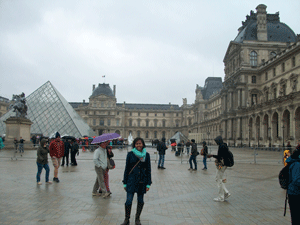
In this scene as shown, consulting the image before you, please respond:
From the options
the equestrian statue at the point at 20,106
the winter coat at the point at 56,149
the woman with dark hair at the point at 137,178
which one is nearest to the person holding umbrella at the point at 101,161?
the woman with dark hair at the point at 137,178

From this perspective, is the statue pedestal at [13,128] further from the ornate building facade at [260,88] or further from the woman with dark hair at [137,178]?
the ornate building facade at [260,88]

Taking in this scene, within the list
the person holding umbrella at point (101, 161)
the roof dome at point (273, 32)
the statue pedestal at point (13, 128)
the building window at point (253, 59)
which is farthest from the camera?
the roof dome at point (273, 32)

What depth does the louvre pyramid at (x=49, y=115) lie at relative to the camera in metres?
32.1

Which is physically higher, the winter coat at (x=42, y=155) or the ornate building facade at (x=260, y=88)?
the ornate building facade at (x=260, y=88)

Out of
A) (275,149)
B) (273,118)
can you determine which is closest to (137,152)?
(275,149)

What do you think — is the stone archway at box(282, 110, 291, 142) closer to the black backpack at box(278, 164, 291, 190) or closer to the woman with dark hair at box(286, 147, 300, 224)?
the black backpack at box(278, 164, 291, 190)

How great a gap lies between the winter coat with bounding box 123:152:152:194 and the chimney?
45.6 metres

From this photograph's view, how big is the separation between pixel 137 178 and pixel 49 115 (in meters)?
31.5

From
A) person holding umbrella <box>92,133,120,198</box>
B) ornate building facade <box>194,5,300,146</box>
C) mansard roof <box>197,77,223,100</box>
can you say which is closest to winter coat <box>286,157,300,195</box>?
person holding umbrella <box>92,133,120,198</box>

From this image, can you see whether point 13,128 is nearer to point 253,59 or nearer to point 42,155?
point 42,155

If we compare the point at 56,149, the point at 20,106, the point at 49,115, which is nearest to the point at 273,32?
the point at 49,115

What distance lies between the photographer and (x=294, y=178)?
3.59m

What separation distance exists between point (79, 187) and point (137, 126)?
88176mm

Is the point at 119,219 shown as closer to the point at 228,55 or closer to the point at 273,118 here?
the point at 273,118
